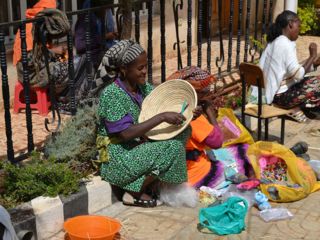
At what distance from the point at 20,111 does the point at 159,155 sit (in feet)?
9.06

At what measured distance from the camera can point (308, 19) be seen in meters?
11.8

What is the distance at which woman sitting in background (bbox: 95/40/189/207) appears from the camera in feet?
14.9

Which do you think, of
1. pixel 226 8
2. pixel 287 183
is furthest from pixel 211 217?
pixel 226 8

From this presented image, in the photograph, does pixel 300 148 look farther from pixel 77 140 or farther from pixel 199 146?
pixel 77 140

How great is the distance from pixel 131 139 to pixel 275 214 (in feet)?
3.99

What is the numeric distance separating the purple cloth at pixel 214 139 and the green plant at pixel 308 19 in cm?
733

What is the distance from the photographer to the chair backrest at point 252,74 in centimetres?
542

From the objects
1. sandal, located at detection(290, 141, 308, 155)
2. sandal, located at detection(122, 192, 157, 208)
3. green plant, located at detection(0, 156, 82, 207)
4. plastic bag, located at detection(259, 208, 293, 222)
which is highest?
green plant, located at detection(0, 156, 82, 207)

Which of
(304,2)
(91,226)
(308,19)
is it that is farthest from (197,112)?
(304,2)

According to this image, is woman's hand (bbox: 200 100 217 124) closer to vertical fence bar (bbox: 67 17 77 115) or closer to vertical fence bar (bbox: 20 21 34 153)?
vertical fence bar (bbox: 67 17 77 115)

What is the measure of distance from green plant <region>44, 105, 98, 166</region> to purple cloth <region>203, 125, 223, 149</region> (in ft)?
2.98

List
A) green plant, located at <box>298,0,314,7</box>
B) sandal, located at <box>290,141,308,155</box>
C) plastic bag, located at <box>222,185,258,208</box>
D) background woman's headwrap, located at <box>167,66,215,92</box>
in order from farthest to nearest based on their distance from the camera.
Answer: green plant, located at <box>298,0,314,7</box> < sandal, located at <box>290,141,308,155</box> < background woman's headwrap, located at <box>167,66,215,92</box> < plastic bag, located at <box>222,185,258,208</box>

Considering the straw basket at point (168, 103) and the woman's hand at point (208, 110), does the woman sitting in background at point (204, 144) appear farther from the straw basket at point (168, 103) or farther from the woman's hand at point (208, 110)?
the straw basket at point (168, 103)

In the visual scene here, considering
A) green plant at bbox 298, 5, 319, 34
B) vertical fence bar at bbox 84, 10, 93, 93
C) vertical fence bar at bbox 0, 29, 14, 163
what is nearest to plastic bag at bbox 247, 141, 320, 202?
vertical fence bar at bbox 84, 10, 93, 93
